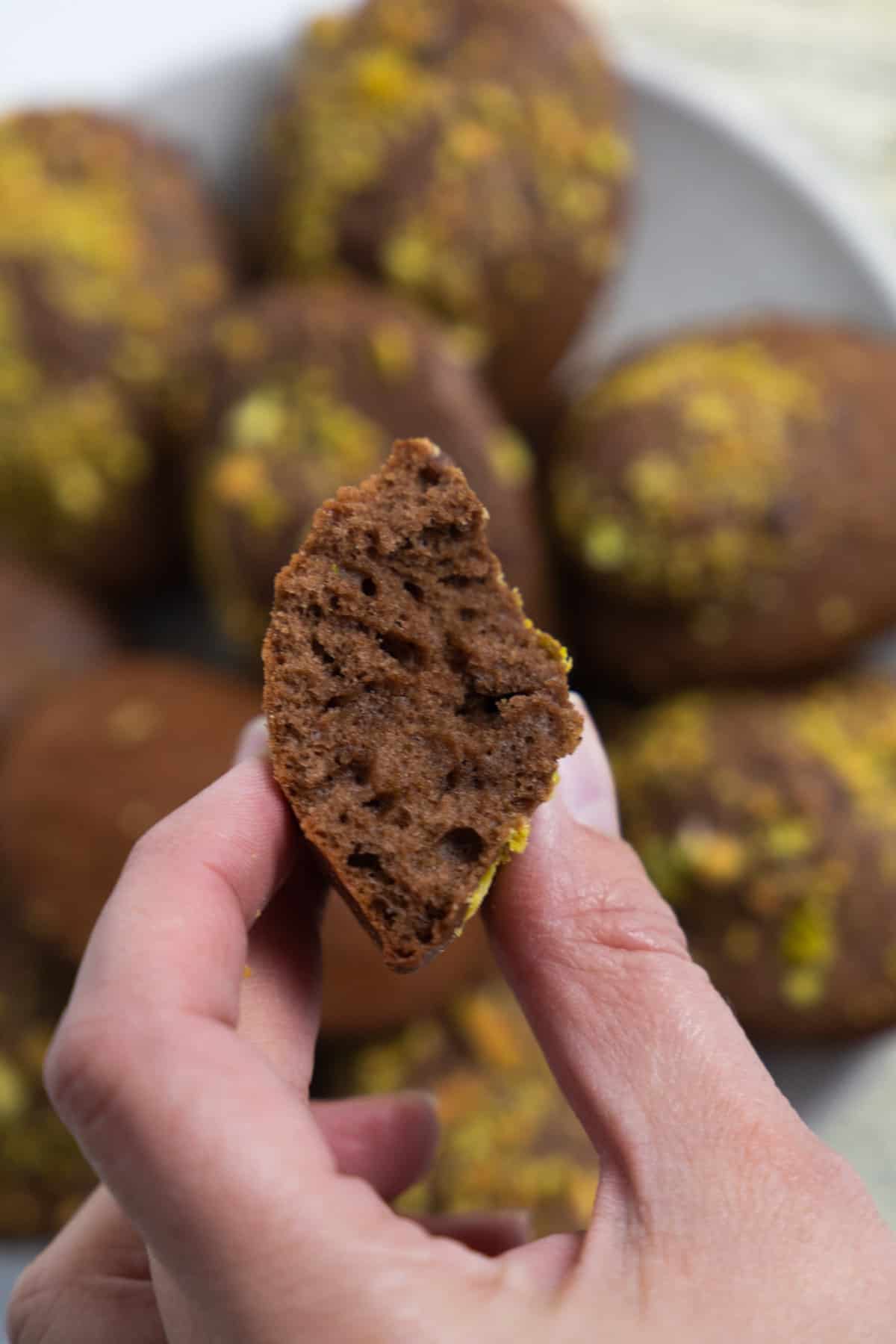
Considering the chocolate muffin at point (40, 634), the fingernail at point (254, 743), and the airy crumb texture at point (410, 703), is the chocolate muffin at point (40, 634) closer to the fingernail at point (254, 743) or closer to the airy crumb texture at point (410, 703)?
the fingernail at point (254, 743)

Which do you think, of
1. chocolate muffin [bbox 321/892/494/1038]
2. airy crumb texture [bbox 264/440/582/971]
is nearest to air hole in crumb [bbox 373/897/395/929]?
airy crumb texture [bbox 264/440/582/971]

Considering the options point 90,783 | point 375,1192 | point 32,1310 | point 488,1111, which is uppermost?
point 375,1192

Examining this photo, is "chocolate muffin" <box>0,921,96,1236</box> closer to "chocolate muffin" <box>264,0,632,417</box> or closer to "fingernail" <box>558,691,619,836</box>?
"fingernail" <box>558,691,619,836</box>

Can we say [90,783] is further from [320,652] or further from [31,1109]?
[320,652]

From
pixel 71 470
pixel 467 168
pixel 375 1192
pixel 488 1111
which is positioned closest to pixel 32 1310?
pixel 375 1192

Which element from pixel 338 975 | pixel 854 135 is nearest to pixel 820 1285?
pixel 338 975

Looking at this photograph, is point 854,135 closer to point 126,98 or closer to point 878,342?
point 878,342

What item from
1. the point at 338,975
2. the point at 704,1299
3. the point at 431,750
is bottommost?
the point at 338,975
